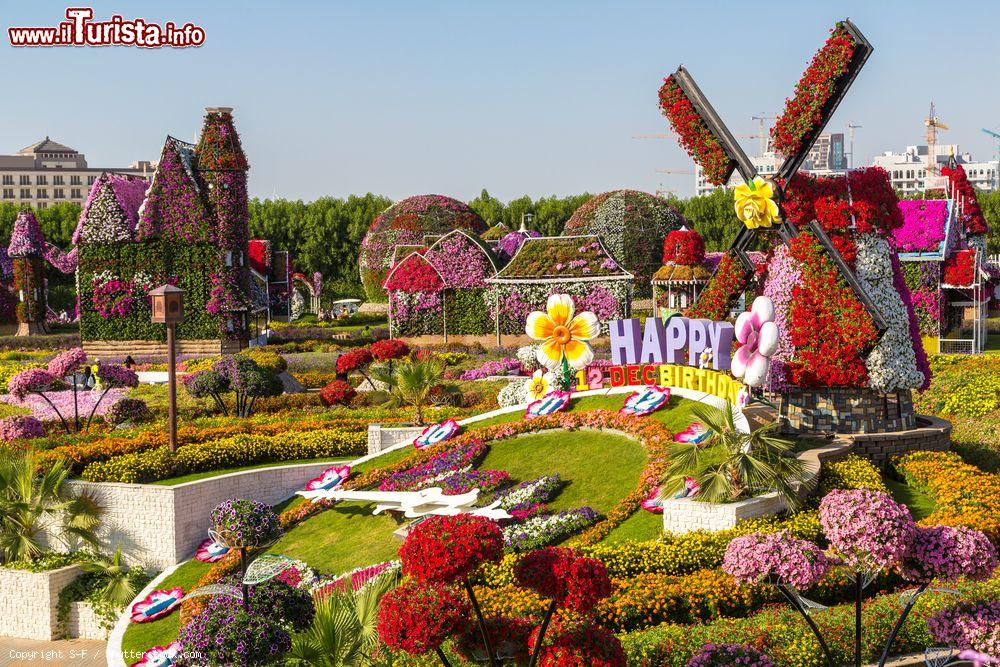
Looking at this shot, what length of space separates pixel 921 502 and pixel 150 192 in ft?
142

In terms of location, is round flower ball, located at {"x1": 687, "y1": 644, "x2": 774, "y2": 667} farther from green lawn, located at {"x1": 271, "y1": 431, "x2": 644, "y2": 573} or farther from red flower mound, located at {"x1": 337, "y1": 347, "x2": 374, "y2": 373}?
red flower mound, located at {"x1": 337, "y1": 347, "x2": 374, "y2": 373}

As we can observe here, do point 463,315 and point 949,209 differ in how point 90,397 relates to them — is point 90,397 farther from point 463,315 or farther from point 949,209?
point 949,209

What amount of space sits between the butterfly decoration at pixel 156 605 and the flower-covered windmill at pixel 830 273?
47.2ft

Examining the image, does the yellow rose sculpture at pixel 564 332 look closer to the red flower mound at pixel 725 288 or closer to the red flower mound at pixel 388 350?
the red flower mound at pixel 725 288

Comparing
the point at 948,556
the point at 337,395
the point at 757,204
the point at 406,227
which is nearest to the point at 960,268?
the point at 757,204

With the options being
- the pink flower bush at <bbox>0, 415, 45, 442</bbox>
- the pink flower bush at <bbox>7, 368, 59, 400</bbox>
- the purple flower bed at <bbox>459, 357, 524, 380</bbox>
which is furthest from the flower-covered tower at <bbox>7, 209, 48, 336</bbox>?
the pink flower bush at <bbox>0, 415, 45, 442</bbox>

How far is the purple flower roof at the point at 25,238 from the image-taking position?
66.1 m

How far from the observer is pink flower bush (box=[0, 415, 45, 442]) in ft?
95.9

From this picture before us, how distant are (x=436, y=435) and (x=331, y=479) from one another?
10.6 feet

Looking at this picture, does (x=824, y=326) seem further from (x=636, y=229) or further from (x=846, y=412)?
(x=636, y=229)

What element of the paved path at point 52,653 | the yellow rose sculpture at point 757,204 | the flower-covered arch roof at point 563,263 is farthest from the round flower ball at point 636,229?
the paved path at point 52,653

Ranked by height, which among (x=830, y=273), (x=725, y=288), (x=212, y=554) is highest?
(x=830, y=273)

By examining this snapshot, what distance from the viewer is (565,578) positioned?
11859 millimetres

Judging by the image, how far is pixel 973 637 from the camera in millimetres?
11945
